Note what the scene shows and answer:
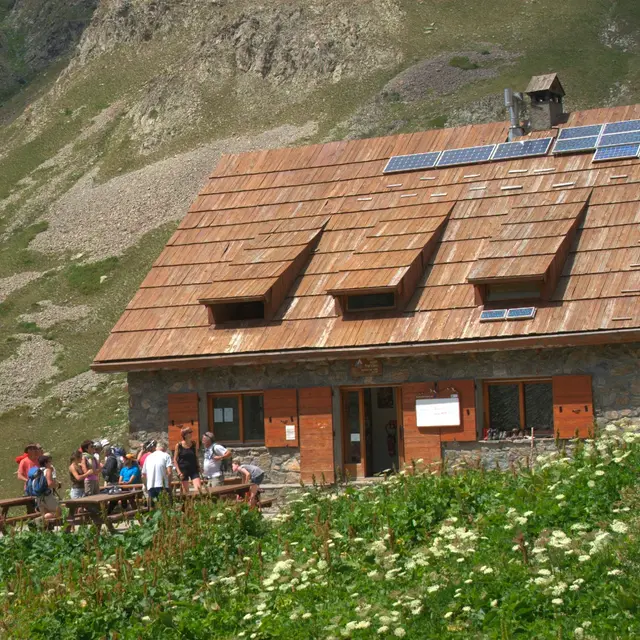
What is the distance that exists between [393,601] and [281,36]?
7936cm

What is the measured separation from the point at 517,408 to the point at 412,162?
20.6 feet

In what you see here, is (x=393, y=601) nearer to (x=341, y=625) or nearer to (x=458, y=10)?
(x=341, y=625)

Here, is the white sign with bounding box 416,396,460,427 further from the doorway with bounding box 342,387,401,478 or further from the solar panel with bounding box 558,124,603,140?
the solar panel with bounding box 558,124,603,140

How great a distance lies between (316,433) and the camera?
2161cm

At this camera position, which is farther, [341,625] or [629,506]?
[629,506]

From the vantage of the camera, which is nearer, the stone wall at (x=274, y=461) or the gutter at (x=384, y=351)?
the gutter at (x=384, y=351)

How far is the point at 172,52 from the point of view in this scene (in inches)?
3671

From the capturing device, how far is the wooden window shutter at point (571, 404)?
19.8m

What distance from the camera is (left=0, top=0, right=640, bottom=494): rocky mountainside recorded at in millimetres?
63594

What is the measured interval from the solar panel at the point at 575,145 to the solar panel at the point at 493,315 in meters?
4.41

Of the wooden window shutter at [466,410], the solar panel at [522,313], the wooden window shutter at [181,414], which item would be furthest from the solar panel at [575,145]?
the wooden window shutter at [181,414]

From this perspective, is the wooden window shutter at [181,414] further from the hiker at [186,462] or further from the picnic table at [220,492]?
the picnic table at [220,492]

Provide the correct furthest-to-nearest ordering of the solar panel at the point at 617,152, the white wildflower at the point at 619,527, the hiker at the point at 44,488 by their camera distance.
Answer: the solar panel at the point at 617,152 → the hiker at the point at 44,488 → the white wildflower at the point at 619,527

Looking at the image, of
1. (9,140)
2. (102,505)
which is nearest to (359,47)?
(9,140)
